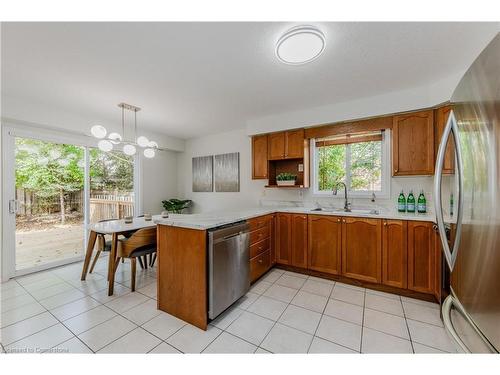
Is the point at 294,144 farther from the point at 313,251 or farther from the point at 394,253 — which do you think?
the point at 394,253

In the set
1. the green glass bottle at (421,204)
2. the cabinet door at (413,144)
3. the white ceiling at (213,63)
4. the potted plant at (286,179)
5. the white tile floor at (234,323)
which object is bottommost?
the white tile floor at (234,323)

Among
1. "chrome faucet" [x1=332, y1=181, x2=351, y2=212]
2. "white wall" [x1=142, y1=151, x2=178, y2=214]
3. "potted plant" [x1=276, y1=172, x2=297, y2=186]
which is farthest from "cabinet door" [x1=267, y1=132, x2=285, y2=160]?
"white wall" [x1=142, y1=151, x2=178, y2=214]

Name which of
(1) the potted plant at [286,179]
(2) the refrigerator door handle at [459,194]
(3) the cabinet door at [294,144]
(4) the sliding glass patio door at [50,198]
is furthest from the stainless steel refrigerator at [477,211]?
(4) the sliding glass patio door at [50,198]

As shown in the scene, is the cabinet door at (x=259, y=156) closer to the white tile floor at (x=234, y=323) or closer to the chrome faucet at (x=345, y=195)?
the chrome faucet at (x=345, y=195)

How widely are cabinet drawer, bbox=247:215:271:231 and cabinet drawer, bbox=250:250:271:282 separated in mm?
370

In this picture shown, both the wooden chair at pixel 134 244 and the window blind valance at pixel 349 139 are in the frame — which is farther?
the window blind valance at pixel 349 139

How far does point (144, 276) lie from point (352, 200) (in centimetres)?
311

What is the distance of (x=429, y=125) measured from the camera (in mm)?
2375

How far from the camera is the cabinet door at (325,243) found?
2611 mm

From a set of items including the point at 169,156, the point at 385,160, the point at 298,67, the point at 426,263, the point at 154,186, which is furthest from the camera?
the point at 169,156

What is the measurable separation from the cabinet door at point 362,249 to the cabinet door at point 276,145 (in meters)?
1.41

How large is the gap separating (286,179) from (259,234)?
1138 millimetres
